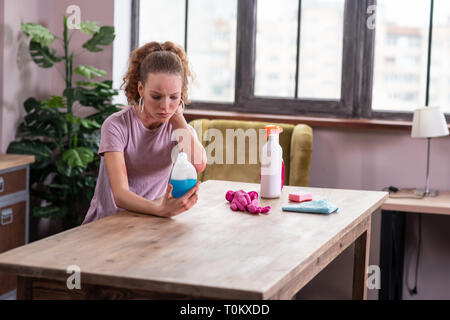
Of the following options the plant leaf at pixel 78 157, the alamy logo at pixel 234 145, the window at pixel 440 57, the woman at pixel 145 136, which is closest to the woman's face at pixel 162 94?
the woman at pixel 145 136

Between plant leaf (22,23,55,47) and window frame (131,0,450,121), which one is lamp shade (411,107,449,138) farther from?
plant leaf (22,23,55,47)

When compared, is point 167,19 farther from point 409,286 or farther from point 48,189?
point 409,286

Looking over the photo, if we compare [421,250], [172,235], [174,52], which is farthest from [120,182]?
[421,250]

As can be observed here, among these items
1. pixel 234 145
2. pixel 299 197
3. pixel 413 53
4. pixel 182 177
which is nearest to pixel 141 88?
pixel 182 177

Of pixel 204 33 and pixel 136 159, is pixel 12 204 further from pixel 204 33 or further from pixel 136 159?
pixel 204 33

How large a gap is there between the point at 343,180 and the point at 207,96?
0.95 meters

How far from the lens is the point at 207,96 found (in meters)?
3.99

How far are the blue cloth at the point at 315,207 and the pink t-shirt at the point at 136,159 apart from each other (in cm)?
48

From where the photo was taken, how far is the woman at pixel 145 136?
2174mm

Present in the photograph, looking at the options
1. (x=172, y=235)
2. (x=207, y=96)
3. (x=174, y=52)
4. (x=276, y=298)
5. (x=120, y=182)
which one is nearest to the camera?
(x=276, y=298)

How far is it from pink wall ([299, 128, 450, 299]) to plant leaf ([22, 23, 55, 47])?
4.95ft

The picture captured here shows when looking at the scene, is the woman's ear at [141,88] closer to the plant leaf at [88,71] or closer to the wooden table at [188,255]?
the wooden table at [188,255]

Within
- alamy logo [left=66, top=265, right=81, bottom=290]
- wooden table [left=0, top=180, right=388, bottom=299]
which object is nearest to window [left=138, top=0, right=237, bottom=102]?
wooden table [left=0, top=180, right=388, bottom=299]

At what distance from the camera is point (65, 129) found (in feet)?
12.1
